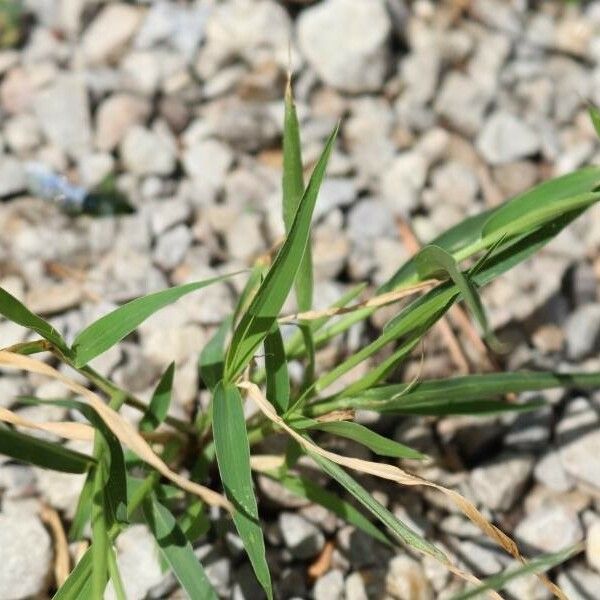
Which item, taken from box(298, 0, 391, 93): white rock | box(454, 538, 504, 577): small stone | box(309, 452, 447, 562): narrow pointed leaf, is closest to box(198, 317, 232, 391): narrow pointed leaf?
box(309, 452, 447, 562): narrow pointed leaf

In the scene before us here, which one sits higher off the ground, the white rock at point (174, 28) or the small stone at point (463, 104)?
the white rock at point (174, 28)

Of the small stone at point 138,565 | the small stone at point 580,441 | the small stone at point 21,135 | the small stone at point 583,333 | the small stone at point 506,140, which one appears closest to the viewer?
the small stone at point 138,565

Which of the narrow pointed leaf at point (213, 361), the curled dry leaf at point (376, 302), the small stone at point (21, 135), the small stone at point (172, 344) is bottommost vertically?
the small stone at point (172, 344)

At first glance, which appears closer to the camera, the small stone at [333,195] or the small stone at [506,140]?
the small stone at [333,195]

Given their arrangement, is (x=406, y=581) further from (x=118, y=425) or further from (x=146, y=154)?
(x=146, y=154)

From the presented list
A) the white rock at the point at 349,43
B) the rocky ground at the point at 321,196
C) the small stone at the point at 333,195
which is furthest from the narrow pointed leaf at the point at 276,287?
the white rock at the point at 349,43

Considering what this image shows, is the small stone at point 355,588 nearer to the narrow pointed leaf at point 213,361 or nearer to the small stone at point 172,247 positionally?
the narrow pointed leaf at point 213,361

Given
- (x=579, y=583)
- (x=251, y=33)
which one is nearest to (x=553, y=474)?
(x=579, y=583)
